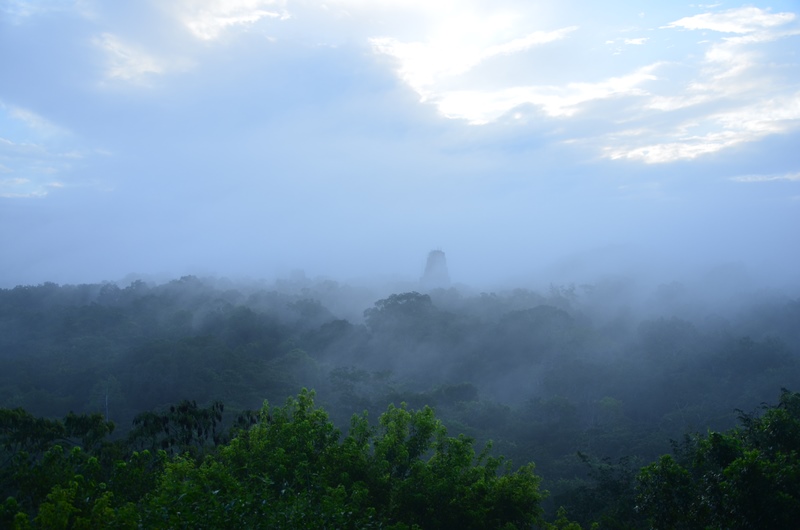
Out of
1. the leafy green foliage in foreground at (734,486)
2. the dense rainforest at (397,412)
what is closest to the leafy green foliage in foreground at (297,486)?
the dense rainforest at (397,412)

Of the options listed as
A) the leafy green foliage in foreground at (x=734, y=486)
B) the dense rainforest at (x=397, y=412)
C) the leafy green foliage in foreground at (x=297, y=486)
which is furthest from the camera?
the dense rainforest at (x=397, y=412)

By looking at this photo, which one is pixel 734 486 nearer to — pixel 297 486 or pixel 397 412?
pixel 397 412

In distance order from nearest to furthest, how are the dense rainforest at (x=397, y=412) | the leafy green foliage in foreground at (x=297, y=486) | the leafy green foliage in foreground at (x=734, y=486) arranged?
the leafy green foliage in foreground at (x=297, y=486), the leafy green foliage in foreground at (x=734, y=486), the dense rainforest at (x=397, y=412)

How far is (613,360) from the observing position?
1876 inches

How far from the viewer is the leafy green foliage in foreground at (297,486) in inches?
356

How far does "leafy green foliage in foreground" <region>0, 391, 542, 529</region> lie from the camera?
905cm

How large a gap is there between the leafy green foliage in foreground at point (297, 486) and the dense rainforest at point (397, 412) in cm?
5

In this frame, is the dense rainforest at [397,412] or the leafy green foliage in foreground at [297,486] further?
the dense rainforest at [397,412]

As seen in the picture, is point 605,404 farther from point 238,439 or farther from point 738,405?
point 238,439

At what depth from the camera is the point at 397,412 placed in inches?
561

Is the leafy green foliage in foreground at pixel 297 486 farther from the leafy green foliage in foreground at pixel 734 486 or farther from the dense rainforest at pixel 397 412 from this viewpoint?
the leafy green foliage in foreground at pixel 734 486

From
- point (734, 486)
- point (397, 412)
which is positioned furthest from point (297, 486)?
point (734, 486)

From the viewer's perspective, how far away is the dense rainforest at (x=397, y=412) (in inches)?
423

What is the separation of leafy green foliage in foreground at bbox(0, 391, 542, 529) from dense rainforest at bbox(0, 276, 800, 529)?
2.1 inches
